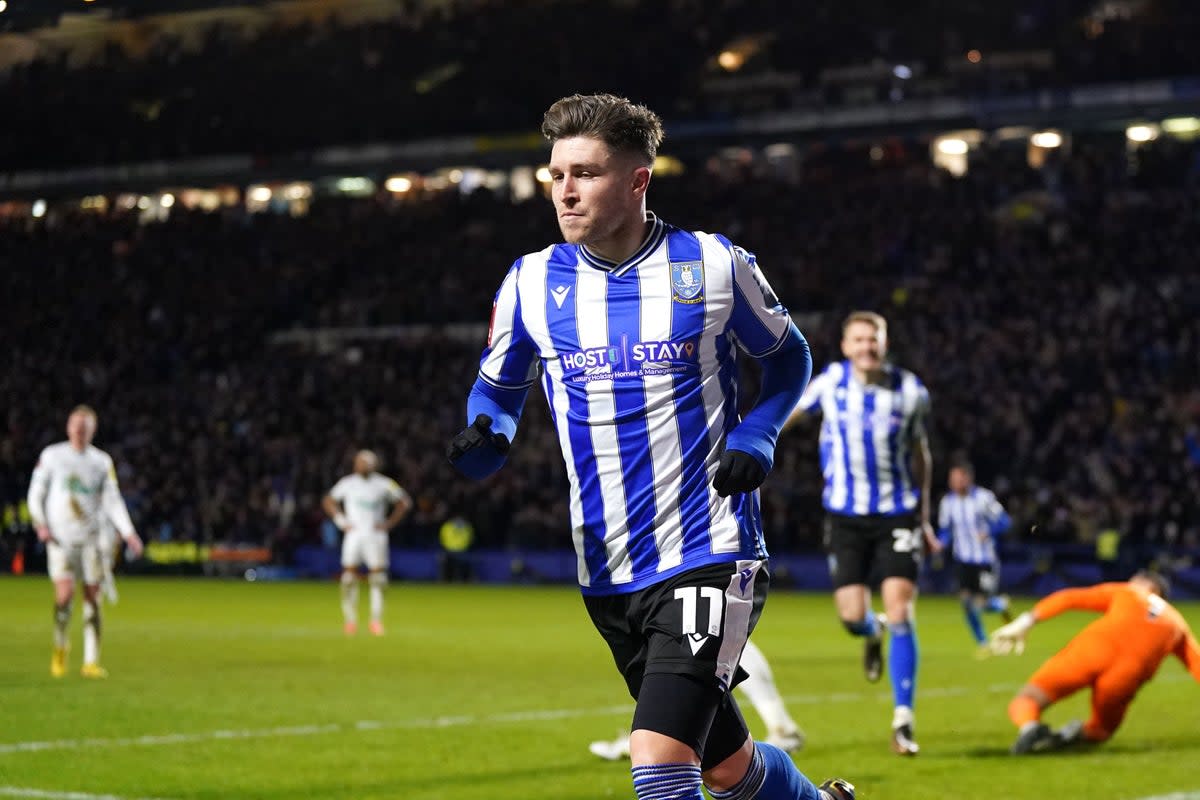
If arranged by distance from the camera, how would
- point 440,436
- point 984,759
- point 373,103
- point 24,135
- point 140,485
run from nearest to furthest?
point 984,759
point 440,436
point 140,485
point 373,103
point 24,135

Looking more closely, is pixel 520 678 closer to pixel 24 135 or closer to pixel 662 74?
pixel 662 74

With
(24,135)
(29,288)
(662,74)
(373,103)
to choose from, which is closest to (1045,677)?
(662,74)

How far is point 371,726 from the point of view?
11500 millimetres

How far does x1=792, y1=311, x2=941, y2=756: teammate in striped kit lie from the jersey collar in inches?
220

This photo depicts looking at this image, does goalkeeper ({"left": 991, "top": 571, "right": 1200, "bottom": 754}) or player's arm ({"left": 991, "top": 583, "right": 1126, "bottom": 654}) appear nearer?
player's arm ({"left": 991, "top": 583, "right": 1126, "bottom": 654})

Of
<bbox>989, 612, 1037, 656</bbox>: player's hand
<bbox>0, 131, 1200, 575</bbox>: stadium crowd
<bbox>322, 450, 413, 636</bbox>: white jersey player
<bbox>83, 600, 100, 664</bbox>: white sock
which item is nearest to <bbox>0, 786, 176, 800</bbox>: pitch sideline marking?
<bbox>989, 612, 1037, 656</bbox>: player's hand

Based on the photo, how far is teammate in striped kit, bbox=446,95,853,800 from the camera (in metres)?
5.00

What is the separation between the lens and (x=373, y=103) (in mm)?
46625

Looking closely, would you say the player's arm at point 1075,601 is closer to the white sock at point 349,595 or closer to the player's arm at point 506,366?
the player's arm at point 506,366

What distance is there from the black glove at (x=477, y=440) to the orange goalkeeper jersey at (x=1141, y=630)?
19.5ft

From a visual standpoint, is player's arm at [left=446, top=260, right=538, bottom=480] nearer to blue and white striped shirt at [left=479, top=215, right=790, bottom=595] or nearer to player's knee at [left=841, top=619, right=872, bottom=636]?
blue and white striped shirt at [left=479, top=215, right=790, bottom=595]

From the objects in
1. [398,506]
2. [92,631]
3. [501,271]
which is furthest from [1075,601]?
[501,271]

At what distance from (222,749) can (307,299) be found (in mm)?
35722

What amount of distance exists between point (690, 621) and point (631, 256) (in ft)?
3.66
